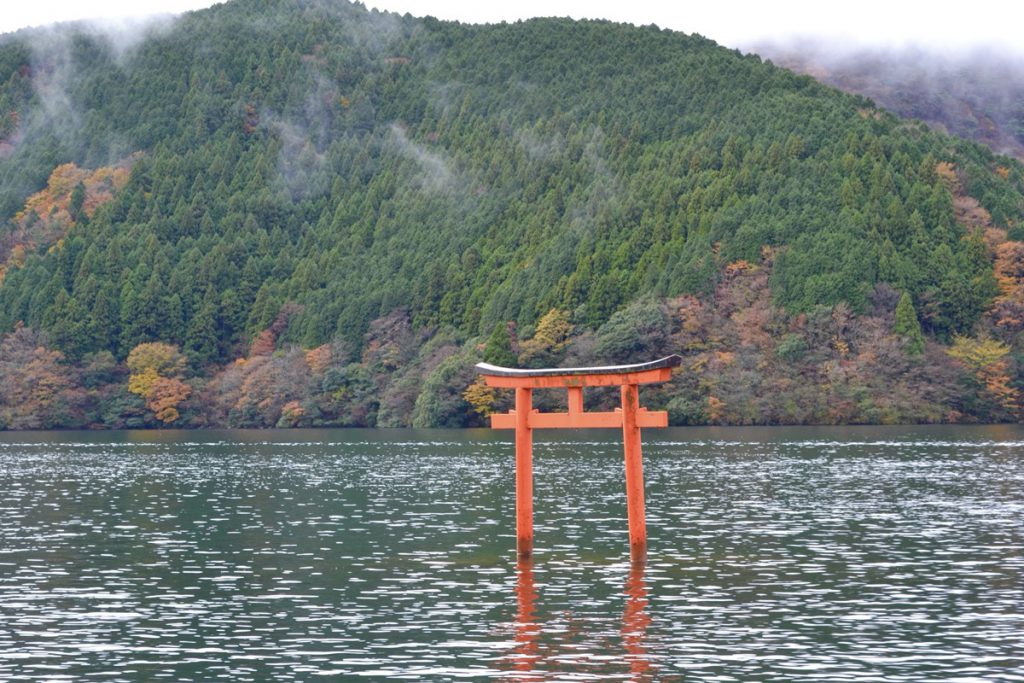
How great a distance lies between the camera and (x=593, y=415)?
46.2 metres

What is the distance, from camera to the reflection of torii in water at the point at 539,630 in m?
32.6

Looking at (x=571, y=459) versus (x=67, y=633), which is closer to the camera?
(x=67, y=633)

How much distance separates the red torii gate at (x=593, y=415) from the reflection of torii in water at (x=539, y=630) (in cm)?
189

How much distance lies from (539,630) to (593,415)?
10132 mm

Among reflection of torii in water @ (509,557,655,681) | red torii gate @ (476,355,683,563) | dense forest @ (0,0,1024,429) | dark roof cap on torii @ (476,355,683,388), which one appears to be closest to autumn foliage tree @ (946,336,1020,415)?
dense forest @ (0,0,1024,429)

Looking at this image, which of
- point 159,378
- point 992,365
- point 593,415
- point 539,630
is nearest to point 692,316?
point 992,365

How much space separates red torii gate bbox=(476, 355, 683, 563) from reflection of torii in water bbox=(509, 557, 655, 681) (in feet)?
6.18

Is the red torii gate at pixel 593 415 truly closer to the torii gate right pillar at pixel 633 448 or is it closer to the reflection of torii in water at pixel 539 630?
the torii gate right pillar at pixel 633 448

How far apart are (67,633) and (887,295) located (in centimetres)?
12524

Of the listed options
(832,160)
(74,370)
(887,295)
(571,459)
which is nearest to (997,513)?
(571,459)

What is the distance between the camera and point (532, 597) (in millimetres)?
41688

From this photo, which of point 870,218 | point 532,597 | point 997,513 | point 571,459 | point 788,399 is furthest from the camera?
point 870,218

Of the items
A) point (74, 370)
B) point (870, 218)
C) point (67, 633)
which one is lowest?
point (67, 633)

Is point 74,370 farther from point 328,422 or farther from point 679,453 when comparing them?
point 679,453
